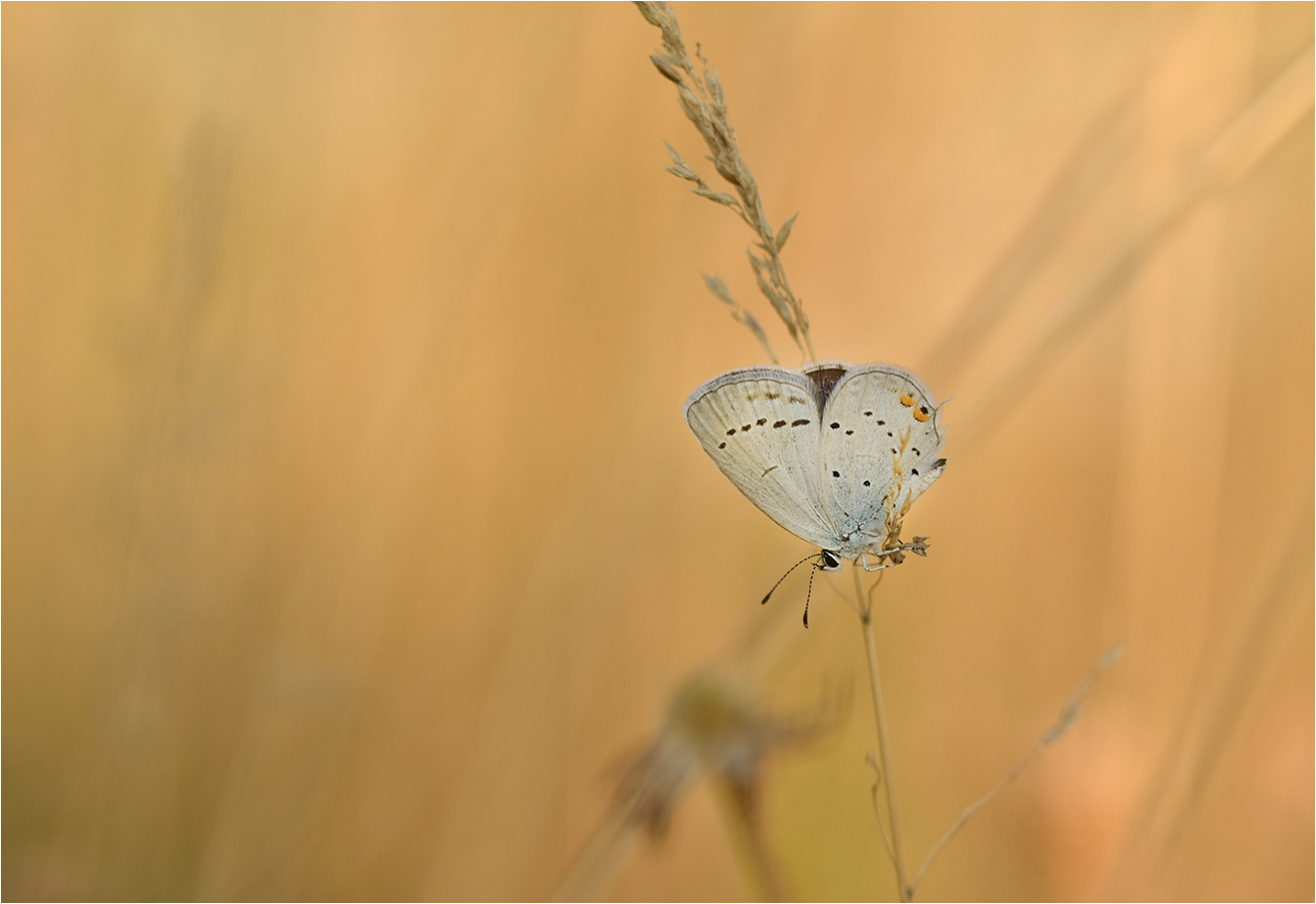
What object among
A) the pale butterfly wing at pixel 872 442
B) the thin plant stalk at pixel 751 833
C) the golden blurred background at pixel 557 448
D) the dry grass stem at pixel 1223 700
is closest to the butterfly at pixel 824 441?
the pale butterfly wing at pixel 872 442

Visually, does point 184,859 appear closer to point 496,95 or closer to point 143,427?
point 143,427

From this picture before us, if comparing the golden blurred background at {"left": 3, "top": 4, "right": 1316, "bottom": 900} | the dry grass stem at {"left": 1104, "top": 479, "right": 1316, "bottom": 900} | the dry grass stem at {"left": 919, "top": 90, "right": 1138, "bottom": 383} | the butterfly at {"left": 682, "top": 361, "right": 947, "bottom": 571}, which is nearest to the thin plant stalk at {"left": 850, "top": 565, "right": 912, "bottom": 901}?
the butterfly at {"left": 682, "top": 361, "right": 947, "bottom": 571}

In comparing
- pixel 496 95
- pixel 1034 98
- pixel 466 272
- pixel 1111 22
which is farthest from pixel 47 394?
pixel 1111 22

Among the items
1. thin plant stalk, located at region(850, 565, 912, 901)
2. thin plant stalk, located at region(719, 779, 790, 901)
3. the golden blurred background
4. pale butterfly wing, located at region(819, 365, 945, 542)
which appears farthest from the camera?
the golden blurred background

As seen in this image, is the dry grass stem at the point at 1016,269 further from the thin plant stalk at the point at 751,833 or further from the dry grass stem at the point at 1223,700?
the thin plant stalk at the point at 751,833

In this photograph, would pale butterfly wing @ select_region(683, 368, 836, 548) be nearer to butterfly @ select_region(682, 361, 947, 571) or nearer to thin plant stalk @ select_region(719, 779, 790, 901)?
butterfly @ select_region(682, 361, 947, 571)

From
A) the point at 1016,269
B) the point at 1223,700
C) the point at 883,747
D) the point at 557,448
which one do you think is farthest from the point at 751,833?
the point at 557,448

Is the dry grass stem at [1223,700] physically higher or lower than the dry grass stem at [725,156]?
lower
